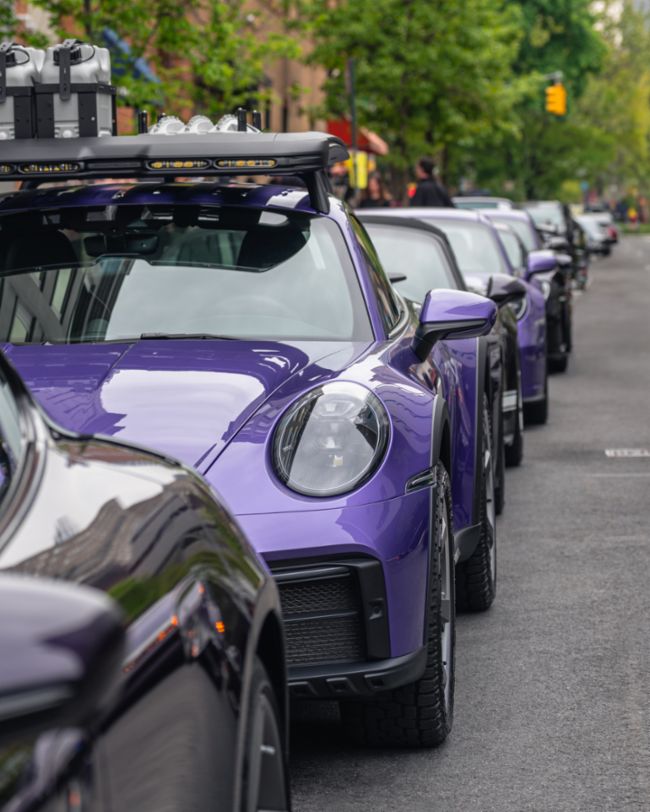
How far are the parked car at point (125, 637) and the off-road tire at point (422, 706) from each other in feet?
5.32

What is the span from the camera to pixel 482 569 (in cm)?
645

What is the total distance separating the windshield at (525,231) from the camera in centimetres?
1736

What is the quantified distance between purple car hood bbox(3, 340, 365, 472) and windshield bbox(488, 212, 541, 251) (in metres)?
12.2

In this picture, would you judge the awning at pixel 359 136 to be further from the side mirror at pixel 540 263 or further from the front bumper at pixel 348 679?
the front bumper at pixel 348 679

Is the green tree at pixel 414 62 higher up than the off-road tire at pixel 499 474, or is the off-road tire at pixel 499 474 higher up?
the off-road tire at pixel 499 474

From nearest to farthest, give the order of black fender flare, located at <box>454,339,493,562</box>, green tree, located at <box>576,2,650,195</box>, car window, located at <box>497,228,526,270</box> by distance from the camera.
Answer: black fender flare, located at <box>454,339,493,562</box>
car window, located at <box>497,228,526,270</box>
green tree, located at <box>576,2,650,195</box>

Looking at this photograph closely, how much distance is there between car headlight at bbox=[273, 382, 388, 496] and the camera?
14.5ft

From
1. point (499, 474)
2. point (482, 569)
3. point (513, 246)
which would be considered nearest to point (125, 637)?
point (482, 569)

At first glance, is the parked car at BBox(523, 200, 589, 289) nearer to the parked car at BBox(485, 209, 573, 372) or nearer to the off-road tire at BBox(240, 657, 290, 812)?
the parked car at BBox(485, 209, 573, 372)

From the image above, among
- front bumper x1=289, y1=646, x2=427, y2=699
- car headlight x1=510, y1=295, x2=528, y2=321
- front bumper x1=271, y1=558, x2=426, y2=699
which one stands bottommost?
car headlight x1=510, y1=295, x2=528, y2=321

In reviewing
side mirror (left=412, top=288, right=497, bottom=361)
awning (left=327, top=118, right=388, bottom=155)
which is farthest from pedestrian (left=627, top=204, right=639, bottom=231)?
side mirror (left=412, top=288, right=497, bottom=361)

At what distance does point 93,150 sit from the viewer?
18.8ft

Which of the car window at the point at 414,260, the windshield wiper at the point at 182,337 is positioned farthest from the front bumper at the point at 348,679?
the car window at the point at 414,260

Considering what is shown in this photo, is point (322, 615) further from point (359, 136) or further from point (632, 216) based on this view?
point (632, 216)
